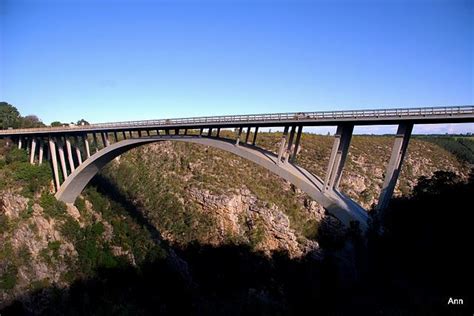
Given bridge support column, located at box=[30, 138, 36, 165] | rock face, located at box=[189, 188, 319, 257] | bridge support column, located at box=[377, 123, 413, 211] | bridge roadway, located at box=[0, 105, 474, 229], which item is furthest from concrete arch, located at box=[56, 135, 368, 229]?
rock face, located at box=[189, 188, 319, 257]

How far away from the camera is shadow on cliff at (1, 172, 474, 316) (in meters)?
17.2

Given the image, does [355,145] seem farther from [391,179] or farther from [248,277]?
[391,179]

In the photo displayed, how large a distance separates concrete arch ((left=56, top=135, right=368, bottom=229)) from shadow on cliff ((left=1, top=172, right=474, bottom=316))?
1.54 m

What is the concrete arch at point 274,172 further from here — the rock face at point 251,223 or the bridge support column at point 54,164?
the rock face at point 251,223

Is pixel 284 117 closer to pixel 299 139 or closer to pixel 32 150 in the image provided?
pixel 299 139

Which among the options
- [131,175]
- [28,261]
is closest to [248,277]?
[28,261]

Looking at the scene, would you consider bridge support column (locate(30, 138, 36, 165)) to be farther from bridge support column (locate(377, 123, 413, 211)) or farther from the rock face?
bridge support column (locate(377, 123, 413, 211))

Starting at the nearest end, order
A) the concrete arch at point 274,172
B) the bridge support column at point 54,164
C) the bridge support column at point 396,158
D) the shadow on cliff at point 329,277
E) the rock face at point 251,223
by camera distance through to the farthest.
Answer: the shadow on cliff at point 329,277, the bridge support column at point 396,158, the concrete arch at point 274,172, the bridge support column at point 54,164, the rock face at point 251,223

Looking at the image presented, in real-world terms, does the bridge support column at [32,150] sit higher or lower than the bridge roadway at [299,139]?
lower

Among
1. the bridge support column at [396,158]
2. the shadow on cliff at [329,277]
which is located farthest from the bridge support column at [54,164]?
the bridge support column at [396,158]

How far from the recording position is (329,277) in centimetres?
2845

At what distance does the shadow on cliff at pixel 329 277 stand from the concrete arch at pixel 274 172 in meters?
1.54

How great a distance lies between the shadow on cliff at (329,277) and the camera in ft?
56.5

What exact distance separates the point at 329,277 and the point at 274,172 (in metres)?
10.3
